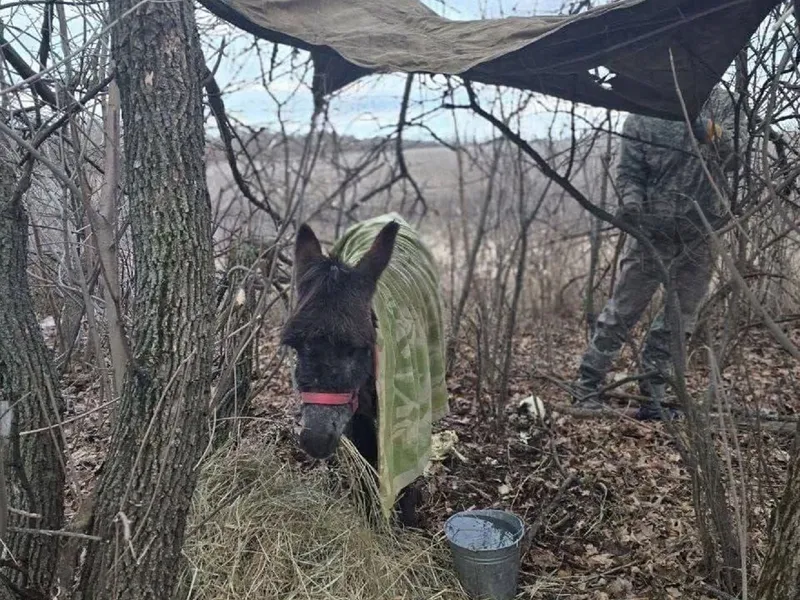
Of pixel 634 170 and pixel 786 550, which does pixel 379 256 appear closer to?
pixel 786 550

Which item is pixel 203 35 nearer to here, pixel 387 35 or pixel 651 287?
pixel 387 35

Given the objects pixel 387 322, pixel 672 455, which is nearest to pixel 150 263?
pixel 387 322

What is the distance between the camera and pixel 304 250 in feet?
11.3

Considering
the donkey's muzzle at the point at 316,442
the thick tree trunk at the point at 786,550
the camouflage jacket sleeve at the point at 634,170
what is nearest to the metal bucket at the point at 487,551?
the donkey's muzzle at the point at 316,442

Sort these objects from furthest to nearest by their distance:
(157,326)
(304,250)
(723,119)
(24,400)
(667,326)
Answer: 1. (667,326)
2. (723,119)
3. (304,250)
4. (24,400)
5. (157,326)

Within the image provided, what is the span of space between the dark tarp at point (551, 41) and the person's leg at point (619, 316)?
158cm

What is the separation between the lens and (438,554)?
342cm

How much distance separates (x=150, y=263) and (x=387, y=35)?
2.09m

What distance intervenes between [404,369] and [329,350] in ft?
1.73

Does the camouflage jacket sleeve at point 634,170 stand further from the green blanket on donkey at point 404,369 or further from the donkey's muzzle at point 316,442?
the donkey's muzzle at point 316,442

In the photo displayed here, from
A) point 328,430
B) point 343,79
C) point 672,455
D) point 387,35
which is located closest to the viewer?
point 328,430

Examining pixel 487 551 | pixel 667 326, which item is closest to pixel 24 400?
pixel 487 551

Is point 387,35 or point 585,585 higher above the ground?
point 387,35

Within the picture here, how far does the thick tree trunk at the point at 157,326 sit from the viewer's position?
7.45 ft
